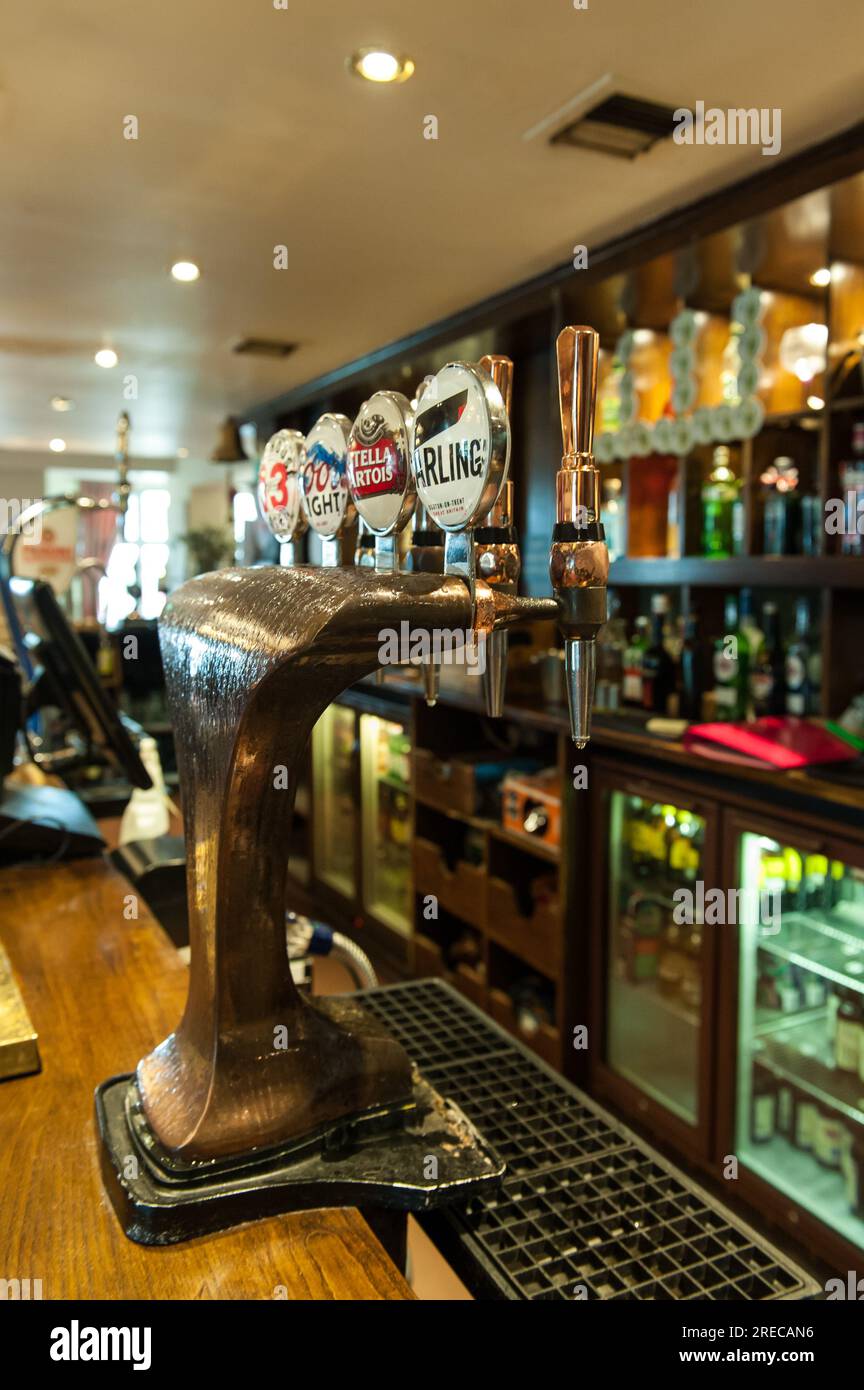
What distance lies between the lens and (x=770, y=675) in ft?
10.0

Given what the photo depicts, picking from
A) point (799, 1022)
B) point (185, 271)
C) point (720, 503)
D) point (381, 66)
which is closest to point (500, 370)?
point (381, 66)

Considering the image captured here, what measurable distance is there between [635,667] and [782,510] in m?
0.77

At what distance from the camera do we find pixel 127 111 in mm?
2166

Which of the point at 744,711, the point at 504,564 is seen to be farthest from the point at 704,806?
the point at 504,564

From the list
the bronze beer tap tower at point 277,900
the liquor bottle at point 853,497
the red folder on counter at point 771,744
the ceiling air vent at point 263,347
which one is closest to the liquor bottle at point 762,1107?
the red folder on counter at point 771,744

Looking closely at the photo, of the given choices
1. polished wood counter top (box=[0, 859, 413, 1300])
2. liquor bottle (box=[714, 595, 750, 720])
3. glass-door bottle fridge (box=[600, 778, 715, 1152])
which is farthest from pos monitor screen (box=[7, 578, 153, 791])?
liquor bottle (box=[714, 595, 750, 720])

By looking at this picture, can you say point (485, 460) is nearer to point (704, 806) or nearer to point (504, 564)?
point (504, 564)

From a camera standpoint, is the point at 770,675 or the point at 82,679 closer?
the point at 82,679

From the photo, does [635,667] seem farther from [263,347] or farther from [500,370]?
[500,370]

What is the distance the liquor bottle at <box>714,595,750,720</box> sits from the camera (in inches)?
124

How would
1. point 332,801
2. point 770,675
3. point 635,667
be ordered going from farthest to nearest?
point 332,801
point 635,667
point 770,675

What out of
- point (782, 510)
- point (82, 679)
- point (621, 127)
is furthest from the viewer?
point (782, 510)

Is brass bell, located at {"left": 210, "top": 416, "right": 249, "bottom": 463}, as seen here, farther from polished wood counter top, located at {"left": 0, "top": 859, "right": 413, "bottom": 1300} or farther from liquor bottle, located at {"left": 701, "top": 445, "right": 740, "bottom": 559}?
polished wood counter top, located at {"left": 0, "top": 859, "right": 413, "bottom": 1300}

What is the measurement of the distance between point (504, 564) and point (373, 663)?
157 mm
